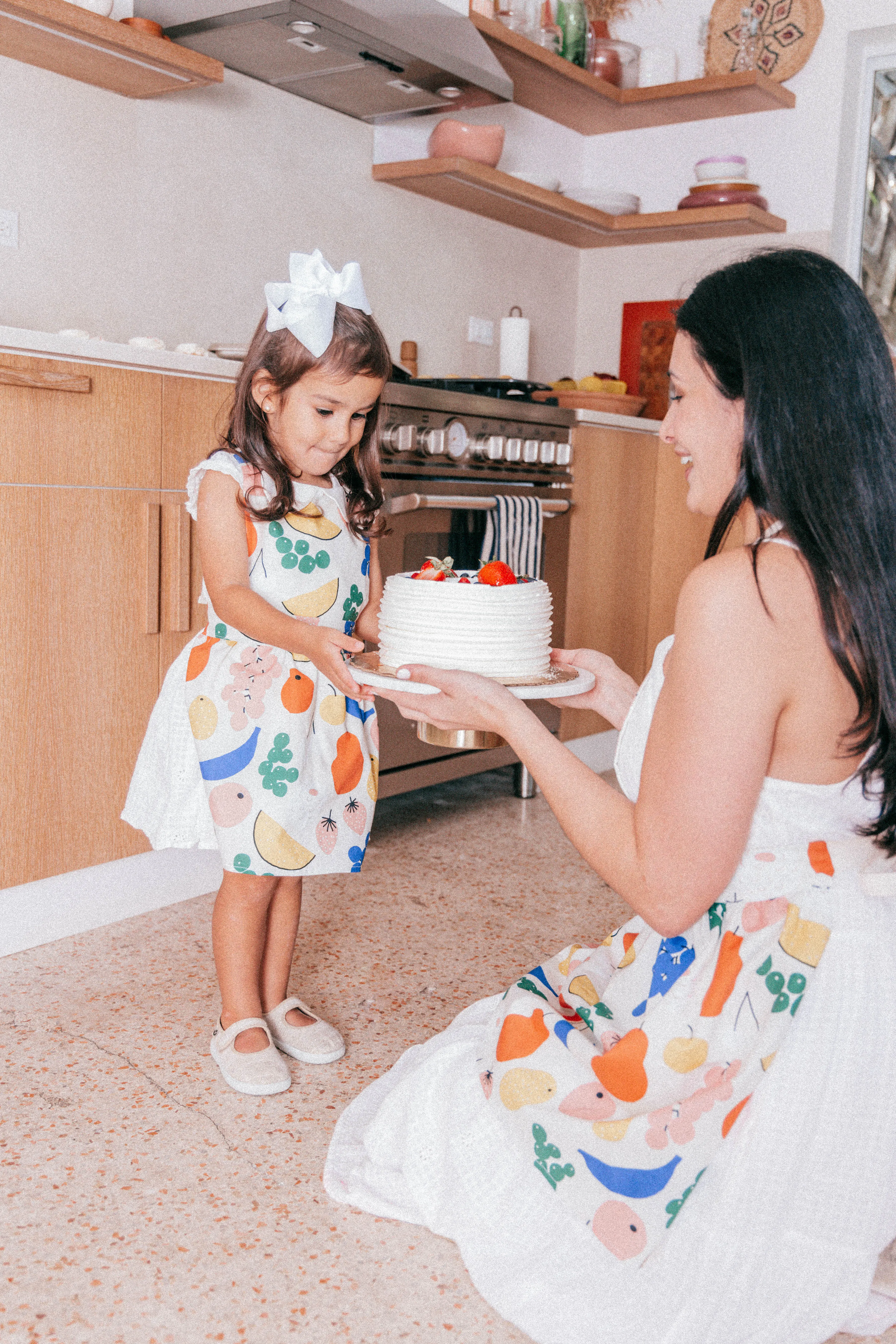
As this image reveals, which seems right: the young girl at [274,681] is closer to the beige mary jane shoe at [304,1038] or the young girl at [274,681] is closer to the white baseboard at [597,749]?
the beige mary jane shoe at [304,1038]

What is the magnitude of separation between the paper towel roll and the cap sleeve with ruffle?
6.68 ft

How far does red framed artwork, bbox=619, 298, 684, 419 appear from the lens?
3777 mm

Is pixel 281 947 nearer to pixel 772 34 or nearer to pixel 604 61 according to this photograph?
pixel 604 61

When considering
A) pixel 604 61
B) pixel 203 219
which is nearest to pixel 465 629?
pixel 203 219

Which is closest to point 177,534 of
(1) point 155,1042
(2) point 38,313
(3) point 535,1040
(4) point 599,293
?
(2) point 38,313

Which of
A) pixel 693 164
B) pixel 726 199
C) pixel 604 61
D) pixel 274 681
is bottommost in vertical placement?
pixel 274 681

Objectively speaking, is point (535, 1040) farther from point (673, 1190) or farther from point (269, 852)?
point (269, 852)

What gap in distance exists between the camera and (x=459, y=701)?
3.77 feet

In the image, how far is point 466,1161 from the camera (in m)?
1.14

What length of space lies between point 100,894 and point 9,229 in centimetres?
126

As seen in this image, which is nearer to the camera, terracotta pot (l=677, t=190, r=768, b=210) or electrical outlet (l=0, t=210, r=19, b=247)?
electrical outlet (l=0, t=210, r=19, b=247)

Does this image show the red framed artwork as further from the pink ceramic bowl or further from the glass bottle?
the pink ceramic bowl

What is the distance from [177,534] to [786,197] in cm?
248

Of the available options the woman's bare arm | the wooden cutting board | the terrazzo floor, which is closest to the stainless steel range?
the wooden cutting board
